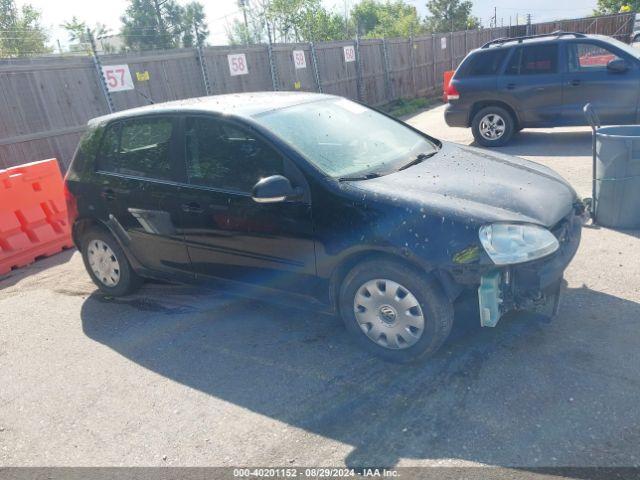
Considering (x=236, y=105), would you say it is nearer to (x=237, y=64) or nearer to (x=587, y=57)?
(x=587, y=57)

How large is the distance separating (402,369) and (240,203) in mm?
1566

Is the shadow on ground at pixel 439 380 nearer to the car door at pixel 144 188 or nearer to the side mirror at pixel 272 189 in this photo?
the car door at pixel 144 188

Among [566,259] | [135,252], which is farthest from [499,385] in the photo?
[135,252]

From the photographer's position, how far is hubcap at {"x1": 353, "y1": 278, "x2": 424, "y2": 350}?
3240 mm

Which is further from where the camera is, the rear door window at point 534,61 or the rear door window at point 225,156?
the rear door window at point 534,61

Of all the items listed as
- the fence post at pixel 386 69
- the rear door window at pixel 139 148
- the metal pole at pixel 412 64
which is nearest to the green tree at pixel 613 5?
the metal pole at pixel 412 64

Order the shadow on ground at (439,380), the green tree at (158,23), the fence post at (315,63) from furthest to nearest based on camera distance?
the green tree at (158,23) → the fence post at (315,63) → the shadow on ground at (439,380)

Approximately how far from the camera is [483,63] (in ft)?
31.1

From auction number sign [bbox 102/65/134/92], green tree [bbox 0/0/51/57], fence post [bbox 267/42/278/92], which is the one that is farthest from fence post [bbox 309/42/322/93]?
green tree [bbox 0/0/51/57]

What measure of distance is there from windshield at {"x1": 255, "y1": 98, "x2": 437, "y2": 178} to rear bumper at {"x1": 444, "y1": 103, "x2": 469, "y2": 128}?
18.6ft

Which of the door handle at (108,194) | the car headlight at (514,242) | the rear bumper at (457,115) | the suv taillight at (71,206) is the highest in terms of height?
the door handle at (108,194)

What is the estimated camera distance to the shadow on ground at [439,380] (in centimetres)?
267

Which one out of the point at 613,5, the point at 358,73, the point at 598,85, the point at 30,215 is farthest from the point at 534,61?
the point at 613,5

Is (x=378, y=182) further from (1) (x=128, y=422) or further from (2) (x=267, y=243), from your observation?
(1) (x=128, y=422)
